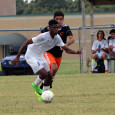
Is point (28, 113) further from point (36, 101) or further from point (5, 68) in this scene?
point (5, 68)

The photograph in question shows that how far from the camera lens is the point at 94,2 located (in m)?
19.1

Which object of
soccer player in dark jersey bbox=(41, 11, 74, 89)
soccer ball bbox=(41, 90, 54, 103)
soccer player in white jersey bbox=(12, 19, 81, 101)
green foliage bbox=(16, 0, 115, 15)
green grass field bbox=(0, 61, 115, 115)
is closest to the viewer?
green grass field bbox=(0, 61, 115, 115)

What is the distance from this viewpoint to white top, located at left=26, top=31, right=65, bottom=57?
28.7ft

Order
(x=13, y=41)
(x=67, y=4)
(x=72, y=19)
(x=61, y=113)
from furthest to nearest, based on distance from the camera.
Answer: (x=67, y=4)
(x=72, y=19)
(x=13, y=41)
(x=61, y=113)

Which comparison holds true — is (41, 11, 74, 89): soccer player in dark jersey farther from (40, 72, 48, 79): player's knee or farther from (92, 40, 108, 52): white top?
(92, 40, 108, 52): white top

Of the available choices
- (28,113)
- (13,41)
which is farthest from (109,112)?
(13,41)

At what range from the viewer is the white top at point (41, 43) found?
8.76 metres

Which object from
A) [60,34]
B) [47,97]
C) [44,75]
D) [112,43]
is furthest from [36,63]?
[112,43]

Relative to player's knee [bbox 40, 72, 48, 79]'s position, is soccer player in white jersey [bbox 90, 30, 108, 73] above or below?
below

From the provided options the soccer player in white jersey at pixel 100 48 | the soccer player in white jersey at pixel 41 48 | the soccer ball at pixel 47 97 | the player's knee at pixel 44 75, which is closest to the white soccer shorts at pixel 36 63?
the soccer player in white jersey at pixel 41 48

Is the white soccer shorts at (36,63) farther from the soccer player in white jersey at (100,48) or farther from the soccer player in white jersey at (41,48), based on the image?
the soccer player in white jersey at (100,48)

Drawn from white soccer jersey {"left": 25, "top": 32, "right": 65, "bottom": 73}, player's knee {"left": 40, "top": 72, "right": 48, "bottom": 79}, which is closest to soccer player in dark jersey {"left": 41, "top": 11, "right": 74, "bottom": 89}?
white soccer jersey {"left": 25, "top": 32, "right": 65, "bottom": 73}

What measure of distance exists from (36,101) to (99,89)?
106 inches

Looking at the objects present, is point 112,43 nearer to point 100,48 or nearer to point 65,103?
point 100,48
